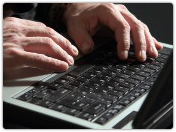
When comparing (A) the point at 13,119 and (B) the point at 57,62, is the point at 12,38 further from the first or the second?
(A) the point at 13,119

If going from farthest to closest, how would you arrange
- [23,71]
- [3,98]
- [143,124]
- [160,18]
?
[160,18]
[23,71]
[3,98]
[143,124]

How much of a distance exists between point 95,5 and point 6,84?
0.37m

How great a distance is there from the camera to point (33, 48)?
87cm

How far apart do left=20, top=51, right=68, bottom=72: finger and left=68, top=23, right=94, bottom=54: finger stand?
12 cm

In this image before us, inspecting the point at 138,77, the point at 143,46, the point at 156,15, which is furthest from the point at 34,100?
the point at 156,15

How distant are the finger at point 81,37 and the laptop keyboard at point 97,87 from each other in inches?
0.8

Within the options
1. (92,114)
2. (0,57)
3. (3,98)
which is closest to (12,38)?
(0,57)

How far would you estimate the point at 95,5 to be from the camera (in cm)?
107

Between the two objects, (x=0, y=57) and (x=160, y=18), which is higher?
(x=0, y=57)

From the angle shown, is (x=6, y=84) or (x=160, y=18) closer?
(x=6, y=84)

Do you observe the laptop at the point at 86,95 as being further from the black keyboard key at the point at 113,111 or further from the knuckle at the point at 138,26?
the knuckle at the point at 138,26

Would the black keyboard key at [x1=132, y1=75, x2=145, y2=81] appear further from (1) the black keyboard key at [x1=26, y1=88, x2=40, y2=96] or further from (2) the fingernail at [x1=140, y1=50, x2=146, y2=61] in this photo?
(1) the black keyboard key at [x1=26, y1=88, x2=40, y2=96]

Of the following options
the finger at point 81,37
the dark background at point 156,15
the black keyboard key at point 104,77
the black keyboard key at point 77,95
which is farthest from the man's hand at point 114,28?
the dark background at point 156,15

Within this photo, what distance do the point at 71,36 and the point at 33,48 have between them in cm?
17
